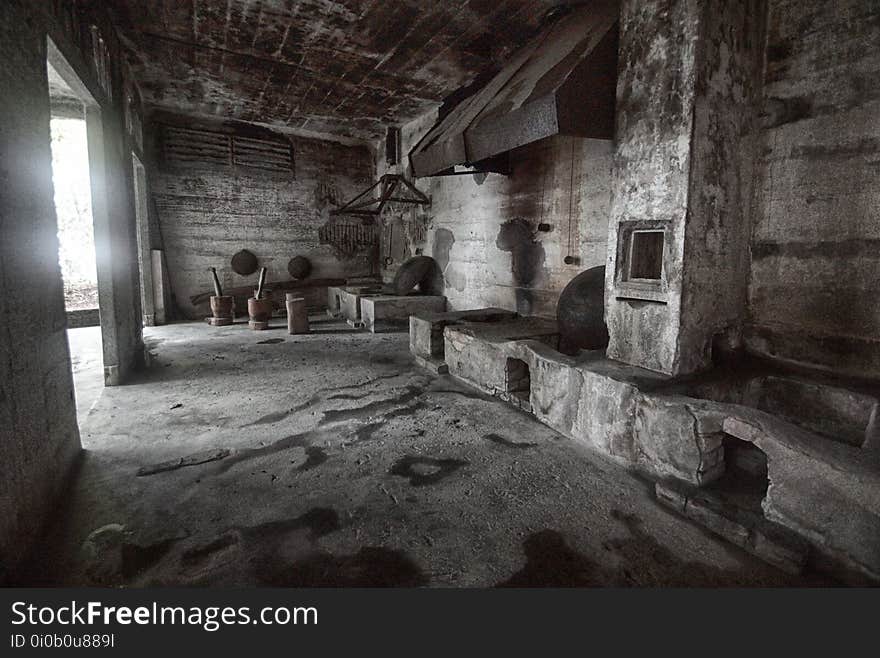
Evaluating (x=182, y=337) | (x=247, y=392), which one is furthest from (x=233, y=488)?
(x=182, y=337)

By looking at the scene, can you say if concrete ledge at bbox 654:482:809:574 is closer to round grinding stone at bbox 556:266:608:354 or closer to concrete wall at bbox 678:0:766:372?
concrete wall at bbox 678:0:766:372

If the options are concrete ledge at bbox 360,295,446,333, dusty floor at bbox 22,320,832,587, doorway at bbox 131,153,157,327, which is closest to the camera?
dusty floor at bbox 22,320,832,587

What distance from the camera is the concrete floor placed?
4.52 m

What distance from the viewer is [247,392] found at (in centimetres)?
485

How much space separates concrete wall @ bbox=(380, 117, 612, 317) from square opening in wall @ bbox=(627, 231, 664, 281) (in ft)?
4.46

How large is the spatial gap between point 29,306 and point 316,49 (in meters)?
5.09

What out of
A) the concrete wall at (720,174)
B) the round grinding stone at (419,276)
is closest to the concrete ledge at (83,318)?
the round grinding stone at (419,276)

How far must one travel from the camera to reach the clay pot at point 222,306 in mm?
8898

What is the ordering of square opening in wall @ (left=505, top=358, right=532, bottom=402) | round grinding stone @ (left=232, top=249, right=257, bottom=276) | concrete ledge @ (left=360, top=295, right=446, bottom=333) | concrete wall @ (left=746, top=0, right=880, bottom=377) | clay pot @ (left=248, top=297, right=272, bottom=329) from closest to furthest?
concrete wall @ (left=746, top=0, right=880, bottom=377) < square opening in wall @ (left=505, top=358, right=532, bottom=402) < concrete ledge @ (left=360, top=295, right=446, bottom=333) < clay pot @ (left=248, top=297, right=272, bottom=329) < round grinding stone @ (left=232, top=249, right=257, bottom=276)

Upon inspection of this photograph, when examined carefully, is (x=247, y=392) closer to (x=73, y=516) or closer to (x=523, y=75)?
(x=73, y=516)

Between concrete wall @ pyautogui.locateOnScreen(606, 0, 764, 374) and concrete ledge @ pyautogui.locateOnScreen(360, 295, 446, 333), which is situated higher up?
concrete wall @ pyautogui.locateOnScreen(606, 0, 764, 374)

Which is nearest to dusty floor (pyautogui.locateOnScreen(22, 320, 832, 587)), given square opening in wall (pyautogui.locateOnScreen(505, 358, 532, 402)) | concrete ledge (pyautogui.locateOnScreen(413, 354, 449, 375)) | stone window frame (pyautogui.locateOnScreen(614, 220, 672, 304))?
square opening in wall (pyautogui.locateOnScreen(505, 358, 532, 402))

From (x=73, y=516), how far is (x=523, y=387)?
11.6 ft

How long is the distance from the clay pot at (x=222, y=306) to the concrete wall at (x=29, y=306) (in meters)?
5.91
